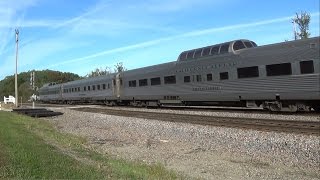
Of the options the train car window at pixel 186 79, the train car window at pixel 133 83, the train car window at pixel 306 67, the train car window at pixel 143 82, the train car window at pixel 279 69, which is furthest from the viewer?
the train car window at pixel 133 83

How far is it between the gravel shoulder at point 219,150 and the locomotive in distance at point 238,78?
437cm

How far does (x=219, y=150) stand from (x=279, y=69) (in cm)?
803

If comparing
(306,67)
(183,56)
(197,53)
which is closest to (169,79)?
(183,56)

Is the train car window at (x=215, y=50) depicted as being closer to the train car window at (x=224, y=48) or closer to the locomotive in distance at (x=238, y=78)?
the locomotive in distance at (x=238, y=78)

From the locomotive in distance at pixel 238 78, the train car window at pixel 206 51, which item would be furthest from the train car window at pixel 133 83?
the train car window at pixel 206 51

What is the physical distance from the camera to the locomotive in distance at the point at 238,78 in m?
18.4

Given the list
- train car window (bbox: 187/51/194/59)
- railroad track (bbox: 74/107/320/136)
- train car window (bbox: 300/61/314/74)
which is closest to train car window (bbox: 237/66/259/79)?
train car window (bbox: 300/61/314/74)

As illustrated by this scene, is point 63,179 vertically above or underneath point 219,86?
underneath

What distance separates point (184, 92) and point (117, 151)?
14.9m

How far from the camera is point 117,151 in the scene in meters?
13.1

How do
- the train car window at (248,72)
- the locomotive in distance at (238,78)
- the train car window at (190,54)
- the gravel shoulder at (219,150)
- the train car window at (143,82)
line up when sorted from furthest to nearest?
the train car window at (143,82), the train car window at (190,54), the train car window at (248,72), the locomotive in distance at (238,78), the gravel shoulder at (219,150)

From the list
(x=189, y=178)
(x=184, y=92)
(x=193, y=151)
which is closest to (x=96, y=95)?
(x=184, y=92)

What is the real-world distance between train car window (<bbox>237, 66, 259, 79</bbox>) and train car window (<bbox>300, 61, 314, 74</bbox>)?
9.22 ft

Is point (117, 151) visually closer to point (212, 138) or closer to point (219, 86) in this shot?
point (212, 138)
